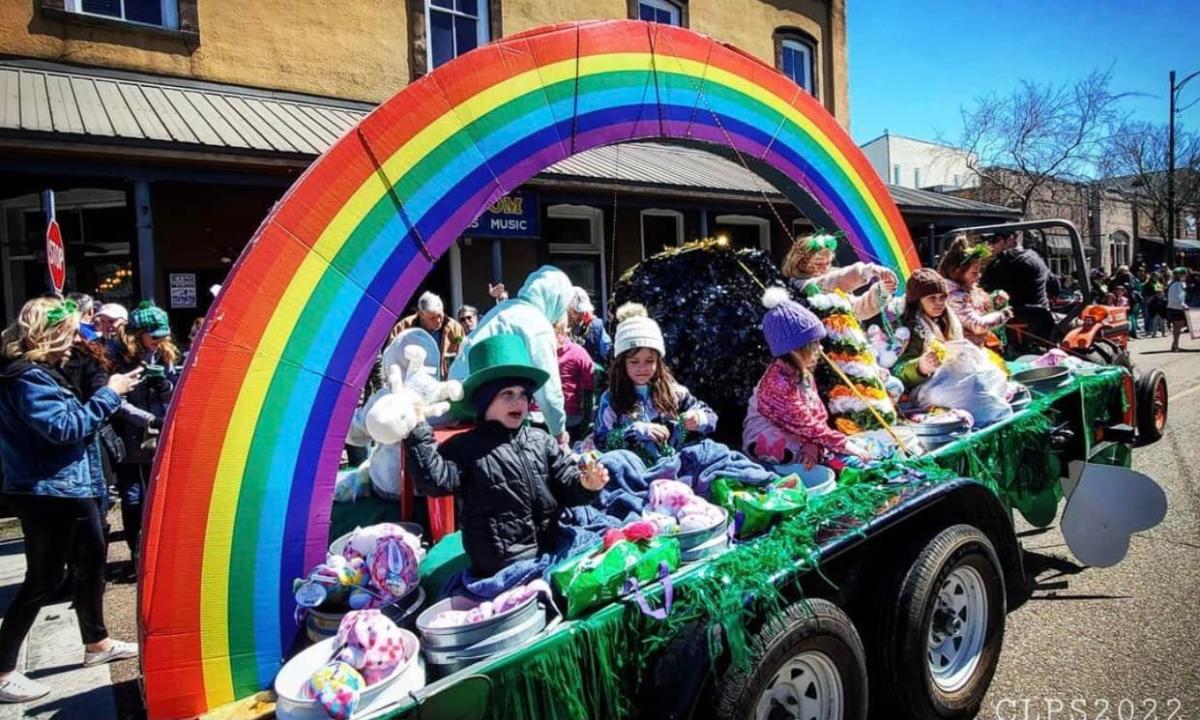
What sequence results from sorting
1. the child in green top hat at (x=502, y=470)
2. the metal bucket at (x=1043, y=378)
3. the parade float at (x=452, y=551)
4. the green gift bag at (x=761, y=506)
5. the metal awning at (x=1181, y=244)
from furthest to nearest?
the metal awning at (x=1181, y=244) < the metal bucket at (x=1043, y=378) < the green gift bag at (x=761, y=506) < the child in green top hat at (x=502, y=470) < the parade float at (x=452, y=551)

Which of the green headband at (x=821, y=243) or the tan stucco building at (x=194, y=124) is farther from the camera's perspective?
the tan stucco building at (x=194, y=124)

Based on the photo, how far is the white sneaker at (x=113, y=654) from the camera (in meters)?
3.92

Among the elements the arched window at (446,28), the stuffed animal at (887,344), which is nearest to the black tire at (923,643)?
the stuffed animal at (887,344)

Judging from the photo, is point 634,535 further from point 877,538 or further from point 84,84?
point 84,84

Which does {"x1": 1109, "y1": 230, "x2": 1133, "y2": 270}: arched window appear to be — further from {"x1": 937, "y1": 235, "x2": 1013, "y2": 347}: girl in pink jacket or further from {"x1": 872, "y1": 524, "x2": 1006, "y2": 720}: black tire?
{"x1": 872, "y1": 524, "x2": 1006, "y2": 720}: black tire

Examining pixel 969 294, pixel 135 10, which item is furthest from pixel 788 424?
pixel 135 10

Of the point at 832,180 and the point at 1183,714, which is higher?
the point at 832,180

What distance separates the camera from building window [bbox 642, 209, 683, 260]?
15.2 m

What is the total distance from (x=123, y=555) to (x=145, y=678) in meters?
4.28

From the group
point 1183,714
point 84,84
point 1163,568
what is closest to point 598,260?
point 84,84

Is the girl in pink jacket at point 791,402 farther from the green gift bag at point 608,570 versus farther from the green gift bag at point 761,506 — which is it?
the green gift bag at point 608,570

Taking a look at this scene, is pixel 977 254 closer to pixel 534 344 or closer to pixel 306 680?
pixel 534 344

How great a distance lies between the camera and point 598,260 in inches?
575

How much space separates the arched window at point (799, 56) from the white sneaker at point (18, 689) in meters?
17.3
